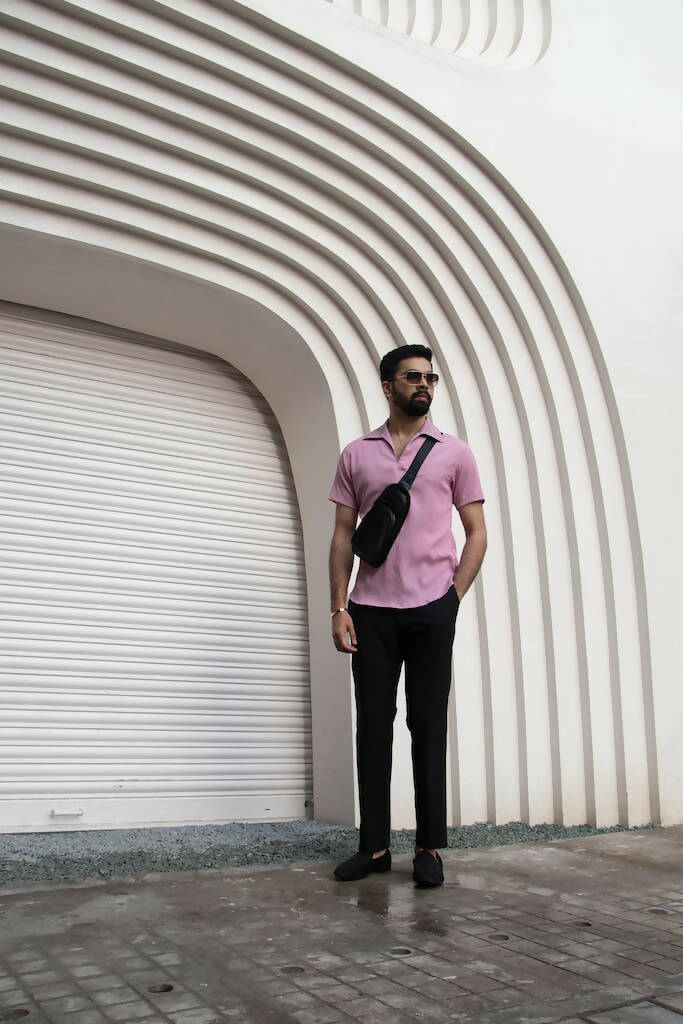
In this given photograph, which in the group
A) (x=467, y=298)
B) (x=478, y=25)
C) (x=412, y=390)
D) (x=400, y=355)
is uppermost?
(x=478, y=25)

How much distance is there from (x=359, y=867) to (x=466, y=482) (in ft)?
4.73

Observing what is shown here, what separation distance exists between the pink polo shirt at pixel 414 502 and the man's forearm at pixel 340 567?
6 centimetres

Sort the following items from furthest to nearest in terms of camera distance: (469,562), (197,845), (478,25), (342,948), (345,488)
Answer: (478,25)
(197,845)
(345,488)
(469,562)
(342,948)

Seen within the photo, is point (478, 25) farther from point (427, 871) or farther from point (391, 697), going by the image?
point (427, 871)

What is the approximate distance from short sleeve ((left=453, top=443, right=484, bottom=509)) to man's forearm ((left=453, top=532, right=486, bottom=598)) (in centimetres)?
14

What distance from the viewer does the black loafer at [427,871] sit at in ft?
10.2

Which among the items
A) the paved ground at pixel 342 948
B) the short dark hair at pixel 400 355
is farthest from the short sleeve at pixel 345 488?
the paved ground at pixel 342 948

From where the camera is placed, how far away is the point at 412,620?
324 cm

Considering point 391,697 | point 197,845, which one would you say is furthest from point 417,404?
point 197,845

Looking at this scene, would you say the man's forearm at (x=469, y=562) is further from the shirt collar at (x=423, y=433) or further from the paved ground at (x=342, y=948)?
the paved ground at (x=342, y=948)

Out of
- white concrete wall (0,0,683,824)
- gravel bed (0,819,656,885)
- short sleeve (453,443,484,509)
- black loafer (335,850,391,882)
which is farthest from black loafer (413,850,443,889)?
short sleeve (453,443,484,509)

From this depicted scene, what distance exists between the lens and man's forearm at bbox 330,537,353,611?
11.1ft

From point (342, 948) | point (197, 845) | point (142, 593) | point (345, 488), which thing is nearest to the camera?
point (342, 948)

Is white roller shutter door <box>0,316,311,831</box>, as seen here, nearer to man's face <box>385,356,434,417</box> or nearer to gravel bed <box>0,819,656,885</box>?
gravel bed <box>0,819,656,885</box>
